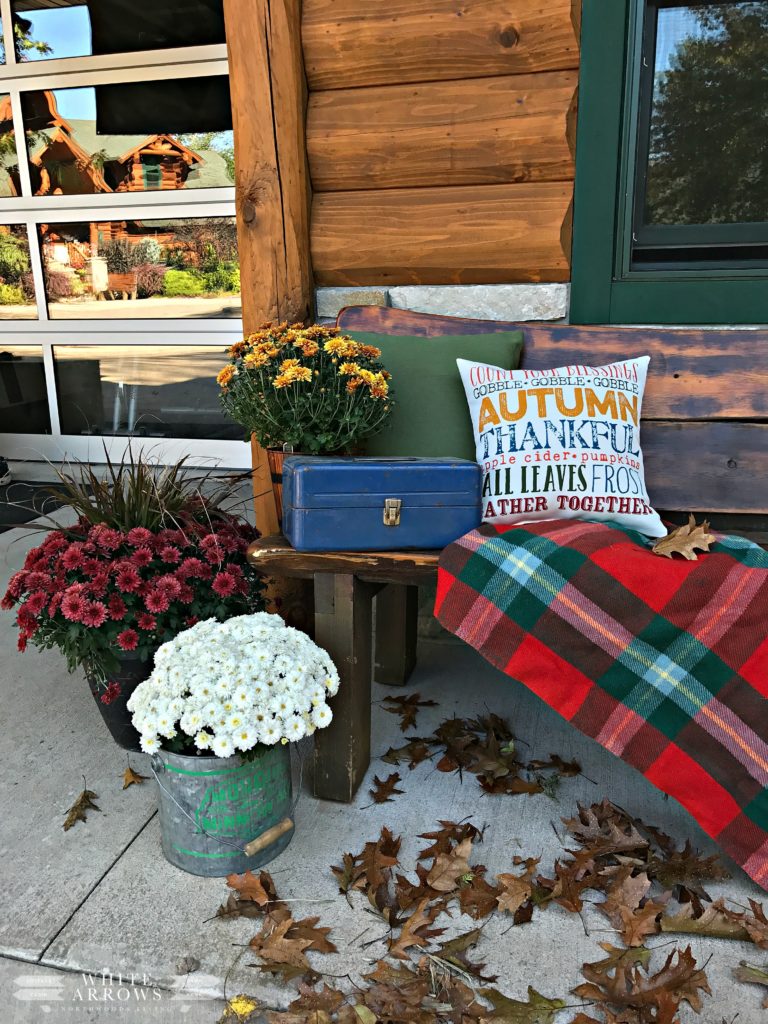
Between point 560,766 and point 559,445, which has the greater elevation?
point 559,445

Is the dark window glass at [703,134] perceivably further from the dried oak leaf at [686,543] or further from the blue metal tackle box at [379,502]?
the blue metal tackle box at [379,502]

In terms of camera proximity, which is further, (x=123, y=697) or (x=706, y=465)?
(x=706, y=465)

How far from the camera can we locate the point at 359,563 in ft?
5.65

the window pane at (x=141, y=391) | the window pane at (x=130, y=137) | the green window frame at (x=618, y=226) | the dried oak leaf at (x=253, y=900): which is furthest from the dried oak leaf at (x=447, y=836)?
the window pane at (x=130, y=137)

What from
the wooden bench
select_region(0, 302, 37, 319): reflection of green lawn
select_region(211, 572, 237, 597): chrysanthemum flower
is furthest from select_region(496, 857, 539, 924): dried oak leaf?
select_region(0, 302, 37, 319): reflection of green lawn

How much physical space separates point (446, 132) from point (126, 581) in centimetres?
171

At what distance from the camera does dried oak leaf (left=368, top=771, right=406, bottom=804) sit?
1.85 m

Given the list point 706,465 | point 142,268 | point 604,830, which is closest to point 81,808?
point 604,830

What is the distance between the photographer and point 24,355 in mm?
4965

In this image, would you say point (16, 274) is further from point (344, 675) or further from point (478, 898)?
point (478, 898)

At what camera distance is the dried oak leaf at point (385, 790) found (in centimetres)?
185

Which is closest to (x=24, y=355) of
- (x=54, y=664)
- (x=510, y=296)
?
(x=54, y=664)

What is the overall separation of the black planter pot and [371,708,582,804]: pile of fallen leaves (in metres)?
0.64

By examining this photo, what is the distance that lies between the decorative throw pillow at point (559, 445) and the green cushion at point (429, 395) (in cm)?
9
